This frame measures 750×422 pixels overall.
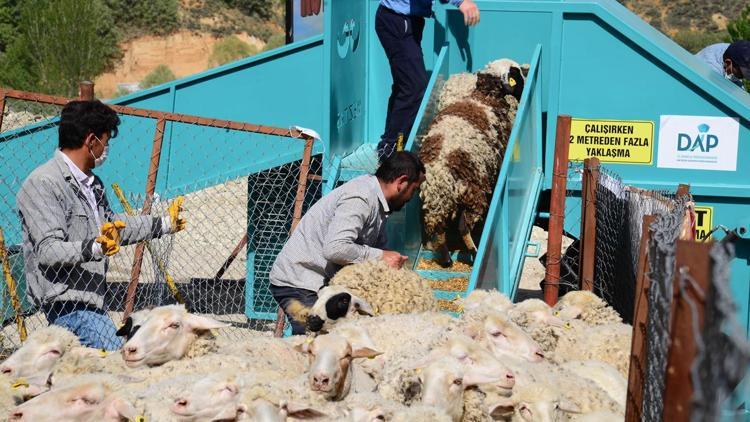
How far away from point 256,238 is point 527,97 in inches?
118

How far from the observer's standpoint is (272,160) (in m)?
8.88

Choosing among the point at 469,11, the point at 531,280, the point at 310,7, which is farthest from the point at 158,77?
the point at 469,11

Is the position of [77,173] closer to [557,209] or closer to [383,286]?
[383,286]

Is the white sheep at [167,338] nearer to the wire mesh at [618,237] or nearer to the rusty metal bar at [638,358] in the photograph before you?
the rusty metal bar at [638,358]

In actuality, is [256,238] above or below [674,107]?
below

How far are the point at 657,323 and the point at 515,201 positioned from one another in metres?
4.85

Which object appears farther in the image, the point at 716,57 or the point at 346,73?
the point at 716,57

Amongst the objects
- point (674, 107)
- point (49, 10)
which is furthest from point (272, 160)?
A: point (49, 10)

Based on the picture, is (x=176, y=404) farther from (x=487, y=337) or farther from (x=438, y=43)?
(x=438, y=43)

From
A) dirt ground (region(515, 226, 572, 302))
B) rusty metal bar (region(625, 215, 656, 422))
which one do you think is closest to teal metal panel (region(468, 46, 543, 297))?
rusty metal bar (region(625, 215, 656, 422))

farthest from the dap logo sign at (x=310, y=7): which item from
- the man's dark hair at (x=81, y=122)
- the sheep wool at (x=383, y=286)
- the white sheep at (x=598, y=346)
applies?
the white sheep at (x=598, y=346)

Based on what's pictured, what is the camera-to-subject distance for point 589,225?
816 cm

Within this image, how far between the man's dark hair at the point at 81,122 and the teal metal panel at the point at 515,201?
101 inches

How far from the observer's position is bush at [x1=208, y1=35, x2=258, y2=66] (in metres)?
41.7
